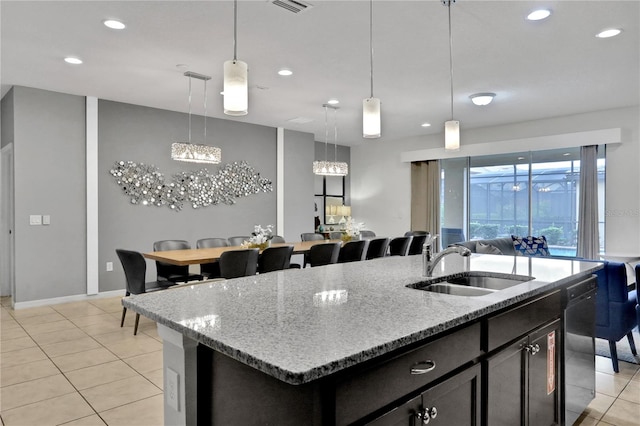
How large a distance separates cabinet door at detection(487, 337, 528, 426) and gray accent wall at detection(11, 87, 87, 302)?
5.53 meters

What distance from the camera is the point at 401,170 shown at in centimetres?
900

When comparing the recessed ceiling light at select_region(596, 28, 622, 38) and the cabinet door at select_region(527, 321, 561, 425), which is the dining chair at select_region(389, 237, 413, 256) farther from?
the cabinet door at select_region(527, 321, 561, 425)

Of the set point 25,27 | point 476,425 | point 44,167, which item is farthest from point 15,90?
point 476,425

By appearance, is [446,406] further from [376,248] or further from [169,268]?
[169,268]

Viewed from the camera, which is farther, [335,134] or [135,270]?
[335,134]

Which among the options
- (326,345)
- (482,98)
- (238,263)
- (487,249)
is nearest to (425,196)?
(482,98)

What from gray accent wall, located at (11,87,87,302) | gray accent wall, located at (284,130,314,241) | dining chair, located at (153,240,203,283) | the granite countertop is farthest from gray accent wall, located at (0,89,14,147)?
the granite countertop

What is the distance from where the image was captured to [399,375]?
119cm

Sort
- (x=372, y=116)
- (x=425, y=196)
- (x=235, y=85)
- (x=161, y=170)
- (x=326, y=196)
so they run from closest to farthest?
(x=235, y=85) < (x=372, y=116) < (x=161, y=170) < (x=425, y=196) < (x=326, y=196)

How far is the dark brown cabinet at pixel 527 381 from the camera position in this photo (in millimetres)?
1659

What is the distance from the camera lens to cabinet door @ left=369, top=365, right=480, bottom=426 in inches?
47.6

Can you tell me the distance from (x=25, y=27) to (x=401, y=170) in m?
7.02

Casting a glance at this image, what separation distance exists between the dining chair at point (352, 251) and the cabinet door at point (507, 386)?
308 centimetres

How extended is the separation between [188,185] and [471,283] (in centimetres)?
520
